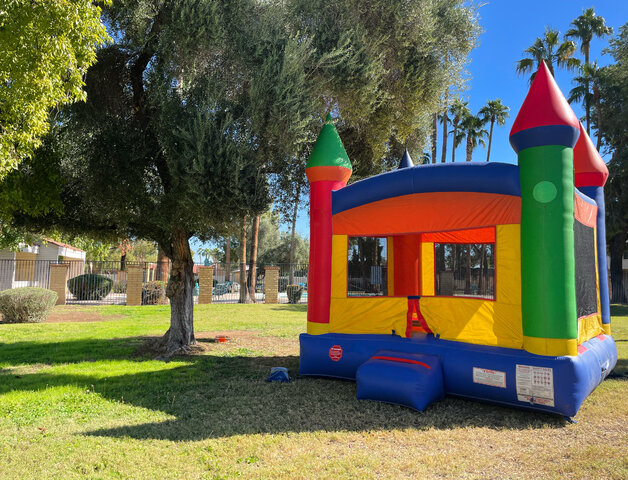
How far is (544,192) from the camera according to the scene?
540cm

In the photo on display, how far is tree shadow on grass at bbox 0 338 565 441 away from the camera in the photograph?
4.73 metres

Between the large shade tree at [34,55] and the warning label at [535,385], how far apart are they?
7.04 metres

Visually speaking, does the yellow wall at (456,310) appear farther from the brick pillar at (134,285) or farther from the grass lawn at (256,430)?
the brick pillar at (134,285)

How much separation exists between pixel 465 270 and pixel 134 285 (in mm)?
17435

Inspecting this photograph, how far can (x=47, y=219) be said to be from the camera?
8906 mm

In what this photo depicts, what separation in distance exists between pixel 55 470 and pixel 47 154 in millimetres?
6237

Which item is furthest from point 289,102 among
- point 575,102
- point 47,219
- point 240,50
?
point 575,102

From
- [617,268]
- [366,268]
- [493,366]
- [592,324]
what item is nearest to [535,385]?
[493,366]

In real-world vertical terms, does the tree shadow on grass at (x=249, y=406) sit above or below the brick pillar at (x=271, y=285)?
below

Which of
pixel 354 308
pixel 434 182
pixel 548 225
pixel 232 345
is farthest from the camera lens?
pixel 232 345

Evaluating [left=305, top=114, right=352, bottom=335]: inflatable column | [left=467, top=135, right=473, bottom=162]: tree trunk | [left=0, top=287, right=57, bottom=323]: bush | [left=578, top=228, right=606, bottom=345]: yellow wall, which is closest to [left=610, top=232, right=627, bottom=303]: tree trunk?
[left=467, top=135, right=473, bottom=162]: tree trunk

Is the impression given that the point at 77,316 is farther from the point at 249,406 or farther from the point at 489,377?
the point at 489,377

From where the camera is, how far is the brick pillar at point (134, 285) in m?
21.1

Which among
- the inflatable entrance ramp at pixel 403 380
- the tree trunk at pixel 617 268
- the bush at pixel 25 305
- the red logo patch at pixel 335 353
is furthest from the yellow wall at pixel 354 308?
the tree trunk at pixel 617 268
